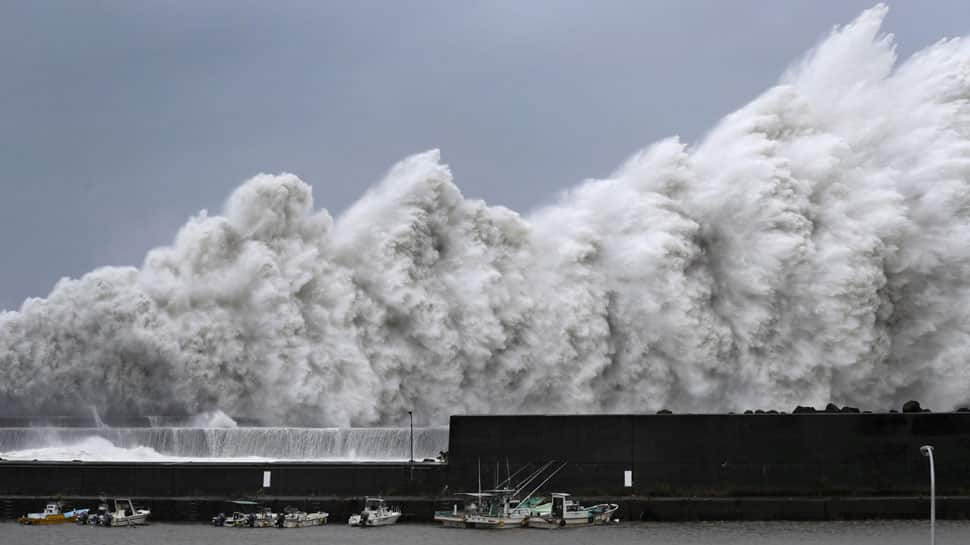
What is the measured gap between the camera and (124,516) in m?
31.2

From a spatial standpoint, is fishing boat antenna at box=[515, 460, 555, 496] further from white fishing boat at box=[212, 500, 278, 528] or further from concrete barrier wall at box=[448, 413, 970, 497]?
white fishing boat at box=[212, 500, 278, 528]

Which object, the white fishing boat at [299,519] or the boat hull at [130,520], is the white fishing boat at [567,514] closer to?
the white fishing boat at [299,519]

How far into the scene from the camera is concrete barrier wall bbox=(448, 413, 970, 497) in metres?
30.4

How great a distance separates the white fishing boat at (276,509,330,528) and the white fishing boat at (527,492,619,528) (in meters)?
4.98

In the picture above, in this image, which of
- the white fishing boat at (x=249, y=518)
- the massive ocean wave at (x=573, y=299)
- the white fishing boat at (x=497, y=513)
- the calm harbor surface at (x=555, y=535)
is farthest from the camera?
the massive ocean wave at (x=573, y=299)

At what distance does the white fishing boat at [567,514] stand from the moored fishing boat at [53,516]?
11.0m

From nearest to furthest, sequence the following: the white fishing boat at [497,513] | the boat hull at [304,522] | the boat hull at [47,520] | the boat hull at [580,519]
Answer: the boat hull at [580,519]
the white fishing boat at [497,513]
the boat hull at [304,522]
the boat hull at [47,520]

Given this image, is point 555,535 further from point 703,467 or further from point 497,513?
point 703,467

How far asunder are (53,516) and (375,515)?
313 inches

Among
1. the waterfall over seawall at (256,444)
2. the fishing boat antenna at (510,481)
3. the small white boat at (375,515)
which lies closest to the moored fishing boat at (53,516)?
the waterfall over seawall at (256,444)

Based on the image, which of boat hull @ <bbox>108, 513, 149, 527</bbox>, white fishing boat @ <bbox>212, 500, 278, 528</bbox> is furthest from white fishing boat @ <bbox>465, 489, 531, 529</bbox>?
boat hull @ <bbox>108, 513, 149, 527</bbox>

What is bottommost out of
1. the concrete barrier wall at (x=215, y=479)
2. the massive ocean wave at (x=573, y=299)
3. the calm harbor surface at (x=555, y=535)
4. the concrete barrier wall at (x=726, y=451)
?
the calm harbor surface at (x=555, y=535)

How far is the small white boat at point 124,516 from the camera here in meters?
31.0

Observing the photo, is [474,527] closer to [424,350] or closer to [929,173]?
[424,350]
